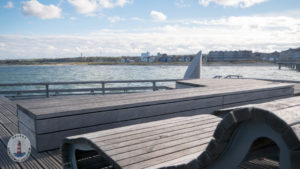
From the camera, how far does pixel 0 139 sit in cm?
373

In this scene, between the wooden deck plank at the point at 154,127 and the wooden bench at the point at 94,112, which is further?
the wooden bench at the point at 94,112

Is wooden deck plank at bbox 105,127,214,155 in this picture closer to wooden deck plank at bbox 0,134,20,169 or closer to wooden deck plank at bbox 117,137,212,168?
wooden deck plank at bbox 117,137,212,168

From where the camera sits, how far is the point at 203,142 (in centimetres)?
209

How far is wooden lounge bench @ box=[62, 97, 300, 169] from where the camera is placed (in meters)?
1.15

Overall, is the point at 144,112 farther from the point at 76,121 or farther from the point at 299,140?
the point at 299,140

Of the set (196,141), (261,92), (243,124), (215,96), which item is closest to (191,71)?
(261,92)

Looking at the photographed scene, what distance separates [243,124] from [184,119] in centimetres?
149

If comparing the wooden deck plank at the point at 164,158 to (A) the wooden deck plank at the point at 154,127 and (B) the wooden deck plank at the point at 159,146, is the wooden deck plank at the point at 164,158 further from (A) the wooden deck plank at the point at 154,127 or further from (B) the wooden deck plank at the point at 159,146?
(A) the wooden deck plank at the point at 154,127

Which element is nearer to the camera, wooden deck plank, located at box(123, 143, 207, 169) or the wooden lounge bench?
the wooden lounge bench

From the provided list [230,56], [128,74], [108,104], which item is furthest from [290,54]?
[108,104]

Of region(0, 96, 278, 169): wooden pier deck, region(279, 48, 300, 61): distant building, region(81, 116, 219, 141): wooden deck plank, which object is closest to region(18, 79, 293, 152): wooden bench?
region(0, 96, 278, 169): wooden pier deck

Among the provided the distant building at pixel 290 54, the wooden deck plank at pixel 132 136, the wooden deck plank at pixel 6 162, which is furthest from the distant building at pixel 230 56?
the wooden deck plank at pixel 132 136

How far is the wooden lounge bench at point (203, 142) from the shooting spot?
115cm

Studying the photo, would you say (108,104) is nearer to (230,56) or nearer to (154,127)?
(154,127)
